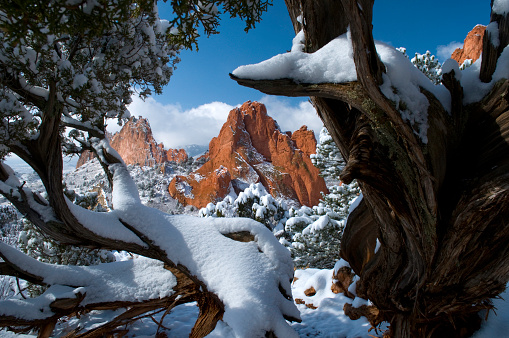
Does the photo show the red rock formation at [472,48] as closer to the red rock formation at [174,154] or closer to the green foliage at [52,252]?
the green foliage at [52,252]

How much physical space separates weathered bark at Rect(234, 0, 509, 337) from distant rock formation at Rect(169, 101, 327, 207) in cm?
3588

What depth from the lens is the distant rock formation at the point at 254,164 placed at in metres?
39.5

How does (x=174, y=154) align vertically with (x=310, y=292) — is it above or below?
A: above

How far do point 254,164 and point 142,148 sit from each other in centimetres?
4666

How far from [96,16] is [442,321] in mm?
3475

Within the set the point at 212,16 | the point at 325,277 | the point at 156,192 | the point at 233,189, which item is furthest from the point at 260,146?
the point at 212,16

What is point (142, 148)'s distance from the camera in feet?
251

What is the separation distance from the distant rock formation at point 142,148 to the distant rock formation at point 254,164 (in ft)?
87.4

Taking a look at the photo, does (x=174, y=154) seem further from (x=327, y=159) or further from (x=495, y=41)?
(x=495, y=41)

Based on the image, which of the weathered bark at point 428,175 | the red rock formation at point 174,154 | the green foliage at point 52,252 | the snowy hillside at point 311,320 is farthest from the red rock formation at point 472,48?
the red rock formation at point 174,154

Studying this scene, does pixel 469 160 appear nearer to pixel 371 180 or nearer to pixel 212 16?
pixel 371 180

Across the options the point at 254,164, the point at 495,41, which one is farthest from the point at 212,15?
the point at 254,164

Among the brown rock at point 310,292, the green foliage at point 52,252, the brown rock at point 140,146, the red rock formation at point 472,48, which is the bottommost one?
the brown rock at point 310,292

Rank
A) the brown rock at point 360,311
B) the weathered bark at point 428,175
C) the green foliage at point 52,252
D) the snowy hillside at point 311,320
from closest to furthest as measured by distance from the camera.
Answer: the weathered bark at point 428,175 < the snowy hillside at point 311,320 < the brown rock at point 360,311 < the green foliage at point 52,252
